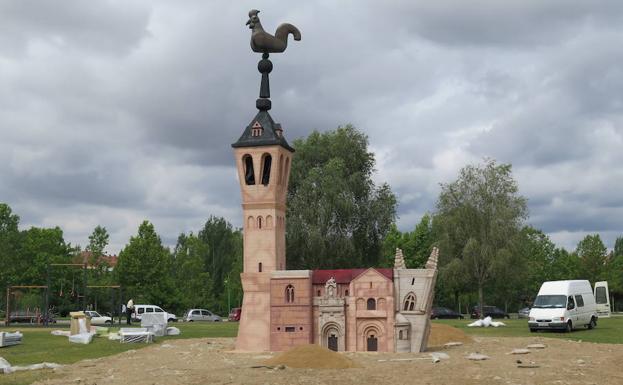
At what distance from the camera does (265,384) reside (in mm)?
19188

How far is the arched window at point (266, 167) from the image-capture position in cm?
3400

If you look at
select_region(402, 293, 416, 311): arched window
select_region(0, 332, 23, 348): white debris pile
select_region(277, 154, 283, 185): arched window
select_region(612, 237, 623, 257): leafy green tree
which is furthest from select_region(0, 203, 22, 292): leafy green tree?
select_region(612, 237, 623, 257): leafy green tree

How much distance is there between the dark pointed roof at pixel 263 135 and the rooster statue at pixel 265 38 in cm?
347

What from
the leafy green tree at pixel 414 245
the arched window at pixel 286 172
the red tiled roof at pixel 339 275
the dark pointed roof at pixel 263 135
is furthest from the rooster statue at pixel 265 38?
the leafy green tree at pixel 414 245

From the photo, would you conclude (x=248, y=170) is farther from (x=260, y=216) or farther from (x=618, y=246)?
(x=618, y=246)

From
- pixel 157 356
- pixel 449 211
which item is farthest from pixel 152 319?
pixel 449 211

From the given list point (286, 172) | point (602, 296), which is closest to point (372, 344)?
point (286, 172)

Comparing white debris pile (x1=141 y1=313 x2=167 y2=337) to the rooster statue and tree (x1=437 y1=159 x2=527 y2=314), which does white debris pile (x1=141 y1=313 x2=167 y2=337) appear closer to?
the rooster statue

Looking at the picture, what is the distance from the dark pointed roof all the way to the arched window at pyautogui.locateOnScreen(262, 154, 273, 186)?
72 cm

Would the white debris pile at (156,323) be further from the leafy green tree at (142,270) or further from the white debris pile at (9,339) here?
the leafy green tree at (142,270)

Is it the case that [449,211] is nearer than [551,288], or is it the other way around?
[551,288]

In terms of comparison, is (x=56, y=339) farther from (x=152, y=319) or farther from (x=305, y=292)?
(x=305, y=292)

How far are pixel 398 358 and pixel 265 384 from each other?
9191mm

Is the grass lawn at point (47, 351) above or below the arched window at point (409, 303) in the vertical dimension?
below
